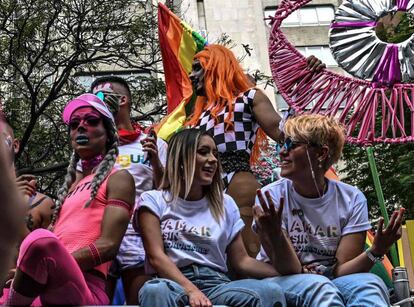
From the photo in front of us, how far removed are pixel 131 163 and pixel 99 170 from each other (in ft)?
2.18

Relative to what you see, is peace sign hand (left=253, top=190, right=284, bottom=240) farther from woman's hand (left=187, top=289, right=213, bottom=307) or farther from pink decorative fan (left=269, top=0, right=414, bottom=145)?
pink decorative fan (left=269, top=0, right=414, bottom=145)

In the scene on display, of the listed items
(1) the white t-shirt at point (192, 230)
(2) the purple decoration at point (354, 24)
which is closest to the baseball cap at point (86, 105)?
(1) the white t-shirt at point (192, 230)

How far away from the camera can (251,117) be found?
407cm

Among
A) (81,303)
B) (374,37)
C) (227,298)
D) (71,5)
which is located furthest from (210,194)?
(71,5)

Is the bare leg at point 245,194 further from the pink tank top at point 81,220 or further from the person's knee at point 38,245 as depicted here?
the person's knee at point 38,245

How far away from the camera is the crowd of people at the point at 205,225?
284 cm

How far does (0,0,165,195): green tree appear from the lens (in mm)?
10711

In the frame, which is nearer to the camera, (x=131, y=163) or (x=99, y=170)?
(x=99, y=170)

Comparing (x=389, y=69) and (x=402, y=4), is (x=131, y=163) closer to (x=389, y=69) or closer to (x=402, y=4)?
(x=389, y=69)

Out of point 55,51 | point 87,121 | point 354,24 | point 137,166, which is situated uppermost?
point 55,51

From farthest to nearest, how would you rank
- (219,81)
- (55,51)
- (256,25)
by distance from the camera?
(256,25)
(55,51)
(219,81)

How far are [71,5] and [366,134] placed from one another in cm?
746

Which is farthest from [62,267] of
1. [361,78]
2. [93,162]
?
[361,78]

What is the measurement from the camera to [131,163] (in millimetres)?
4094
